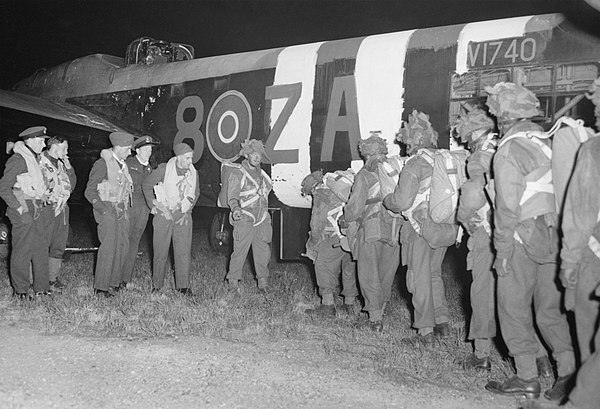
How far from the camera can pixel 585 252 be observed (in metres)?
3.30

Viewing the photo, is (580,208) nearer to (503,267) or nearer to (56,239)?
(503,267)

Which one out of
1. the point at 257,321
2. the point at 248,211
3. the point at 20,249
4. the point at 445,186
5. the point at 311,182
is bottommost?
the point at 257,321

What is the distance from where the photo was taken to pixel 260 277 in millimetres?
7090

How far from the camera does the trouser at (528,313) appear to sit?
3.72 metres

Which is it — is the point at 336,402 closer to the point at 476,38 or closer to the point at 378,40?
the point at 476,38

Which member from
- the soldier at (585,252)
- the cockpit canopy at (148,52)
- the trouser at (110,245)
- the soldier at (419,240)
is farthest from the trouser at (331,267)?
the cockpit canopy at (148,52)

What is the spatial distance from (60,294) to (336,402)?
4.16 meters

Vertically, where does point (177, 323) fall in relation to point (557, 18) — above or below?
below

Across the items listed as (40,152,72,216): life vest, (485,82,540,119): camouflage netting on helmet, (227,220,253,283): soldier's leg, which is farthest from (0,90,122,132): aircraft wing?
(485,82,540,119): camouflage netting on helmet

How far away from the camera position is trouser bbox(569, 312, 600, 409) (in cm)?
302

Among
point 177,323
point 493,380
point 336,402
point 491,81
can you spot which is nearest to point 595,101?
point 493,380

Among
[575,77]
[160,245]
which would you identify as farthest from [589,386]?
[160,245]

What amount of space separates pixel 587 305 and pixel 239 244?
169 inches

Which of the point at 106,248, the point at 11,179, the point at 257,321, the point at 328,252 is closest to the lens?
the point at 257,321
